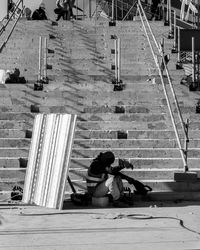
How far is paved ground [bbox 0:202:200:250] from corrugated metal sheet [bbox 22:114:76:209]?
28 centimetres

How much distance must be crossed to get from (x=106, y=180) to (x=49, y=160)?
37.5 inches

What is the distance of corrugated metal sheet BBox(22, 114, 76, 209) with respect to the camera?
9.52 metres

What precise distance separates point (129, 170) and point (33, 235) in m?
4.10

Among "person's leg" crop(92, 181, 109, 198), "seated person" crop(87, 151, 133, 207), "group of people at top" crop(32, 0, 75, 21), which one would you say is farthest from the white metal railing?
"person's leg" crop(92, 181, 109, 198)

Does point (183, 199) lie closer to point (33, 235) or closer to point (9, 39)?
point (33, 235)

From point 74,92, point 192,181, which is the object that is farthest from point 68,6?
point 192,181

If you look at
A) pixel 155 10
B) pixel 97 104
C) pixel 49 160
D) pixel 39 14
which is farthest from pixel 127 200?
pixel 155 10

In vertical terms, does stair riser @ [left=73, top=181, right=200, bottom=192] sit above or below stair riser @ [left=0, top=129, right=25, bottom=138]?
below

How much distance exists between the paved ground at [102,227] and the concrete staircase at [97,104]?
1.39 m

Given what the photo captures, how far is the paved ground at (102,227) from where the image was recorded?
699 cm

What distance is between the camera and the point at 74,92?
15.0 metres

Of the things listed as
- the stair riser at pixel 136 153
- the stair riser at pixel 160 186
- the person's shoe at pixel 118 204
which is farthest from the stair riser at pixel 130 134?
the person's shoe at pixel 118 204

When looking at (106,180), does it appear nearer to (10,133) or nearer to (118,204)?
(118,204)

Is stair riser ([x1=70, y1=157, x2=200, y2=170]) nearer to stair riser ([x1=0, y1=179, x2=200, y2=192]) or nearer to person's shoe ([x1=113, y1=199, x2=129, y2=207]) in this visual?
stair riser ([x1=0, y1=179, x2=200, y2=192])
